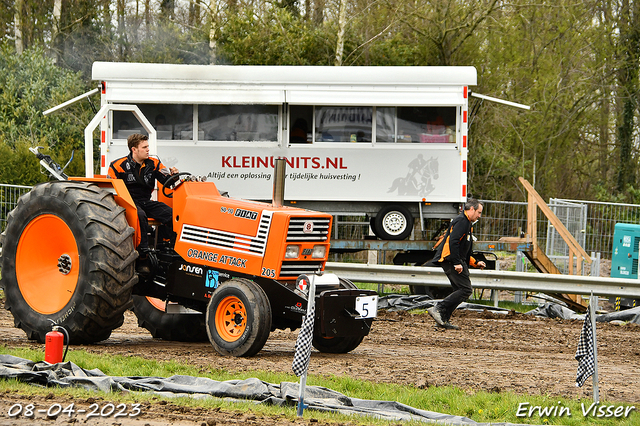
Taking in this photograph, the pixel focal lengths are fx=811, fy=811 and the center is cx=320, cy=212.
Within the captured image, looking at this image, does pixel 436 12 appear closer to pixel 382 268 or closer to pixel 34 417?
pixel 382 268

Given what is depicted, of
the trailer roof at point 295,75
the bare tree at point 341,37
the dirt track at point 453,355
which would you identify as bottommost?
the dirt track at point 453,355

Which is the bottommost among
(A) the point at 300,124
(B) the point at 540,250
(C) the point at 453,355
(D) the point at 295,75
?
(C) the point at 453,355

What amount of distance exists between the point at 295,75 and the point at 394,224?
10.7 feet

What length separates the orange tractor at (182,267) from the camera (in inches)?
304

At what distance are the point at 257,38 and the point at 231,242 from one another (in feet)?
52.5

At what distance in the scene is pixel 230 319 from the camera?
25.7 feet

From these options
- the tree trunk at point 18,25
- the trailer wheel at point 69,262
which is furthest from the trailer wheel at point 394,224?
the tree trunk at point 18,25

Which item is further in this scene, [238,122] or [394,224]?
[238,122]

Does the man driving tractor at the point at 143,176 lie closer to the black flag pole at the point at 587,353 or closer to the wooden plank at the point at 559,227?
the black flag pole at the point at 587,353

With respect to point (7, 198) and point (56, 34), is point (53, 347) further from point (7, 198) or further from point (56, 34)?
point (56, 34)

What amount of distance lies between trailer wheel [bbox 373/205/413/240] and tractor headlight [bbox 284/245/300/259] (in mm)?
7144

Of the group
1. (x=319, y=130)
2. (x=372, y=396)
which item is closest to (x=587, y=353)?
(x=372, y=396)

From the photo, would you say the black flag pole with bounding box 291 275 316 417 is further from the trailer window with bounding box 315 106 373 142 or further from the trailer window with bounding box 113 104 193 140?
the trailer window with bounding box 113 104 193 140

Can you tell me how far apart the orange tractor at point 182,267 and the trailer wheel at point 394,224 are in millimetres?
6471
